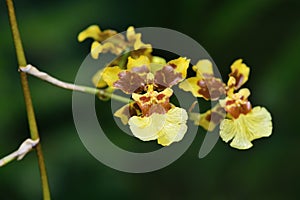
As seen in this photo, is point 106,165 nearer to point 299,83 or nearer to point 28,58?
point 28,58

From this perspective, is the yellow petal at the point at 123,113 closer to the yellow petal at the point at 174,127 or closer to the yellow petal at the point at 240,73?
the yellow petal at the point at 174,127

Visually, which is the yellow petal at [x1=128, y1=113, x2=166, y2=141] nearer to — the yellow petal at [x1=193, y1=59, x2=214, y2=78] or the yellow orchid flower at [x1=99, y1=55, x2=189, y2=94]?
the yellow orchid flower at [x1=99, y1=55, x2=189, y2=94]

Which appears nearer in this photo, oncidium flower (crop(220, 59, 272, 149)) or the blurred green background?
oncidium flower (crop(220, 59, 272, 149))

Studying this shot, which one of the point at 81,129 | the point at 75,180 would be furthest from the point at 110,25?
the point at 75,180

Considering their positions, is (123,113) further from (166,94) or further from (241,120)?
(241,120)

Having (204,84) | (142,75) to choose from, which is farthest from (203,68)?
(142,75)

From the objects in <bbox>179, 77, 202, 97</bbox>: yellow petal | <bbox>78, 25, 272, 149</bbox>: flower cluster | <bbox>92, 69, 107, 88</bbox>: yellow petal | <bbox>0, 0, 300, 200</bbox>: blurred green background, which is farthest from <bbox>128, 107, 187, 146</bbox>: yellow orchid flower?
<bbox>0, 0, 300, 200</bbox>: blurred green background

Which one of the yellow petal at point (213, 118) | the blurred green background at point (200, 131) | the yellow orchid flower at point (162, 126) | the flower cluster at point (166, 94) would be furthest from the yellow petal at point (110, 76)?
the blurred green background at point (200, 131)
